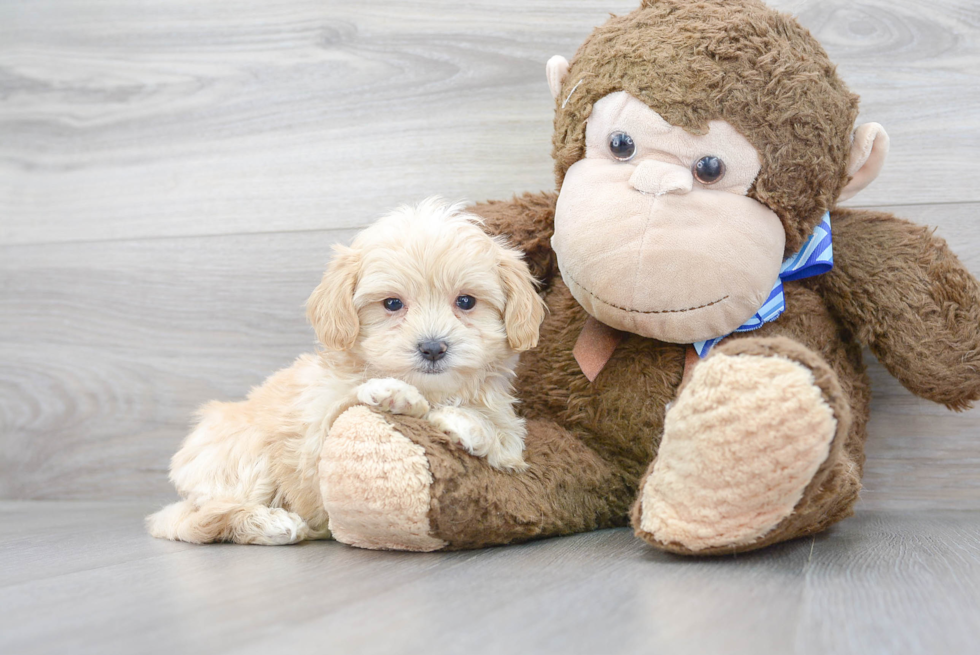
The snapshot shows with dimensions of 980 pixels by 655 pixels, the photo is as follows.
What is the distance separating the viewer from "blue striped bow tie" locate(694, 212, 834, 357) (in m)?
1.22

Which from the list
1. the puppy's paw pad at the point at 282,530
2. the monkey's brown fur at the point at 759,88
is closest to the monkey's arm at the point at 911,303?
the monkey's brown fur at the point at 759,88

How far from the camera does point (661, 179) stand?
1.11 metres

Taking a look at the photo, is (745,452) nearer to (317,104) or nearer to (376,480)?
(376,480)

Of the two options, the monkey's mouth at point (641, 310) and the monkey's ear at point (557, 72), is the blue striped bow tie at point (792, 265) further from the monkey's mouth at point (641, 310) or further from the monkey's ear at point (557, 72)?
the monkey's ear at point (557, 72)

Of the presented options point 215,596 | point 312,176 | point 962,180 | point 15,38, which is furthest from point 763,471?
→ point 15,38

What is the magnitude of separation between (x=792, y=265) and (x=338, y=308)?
706 millimetres

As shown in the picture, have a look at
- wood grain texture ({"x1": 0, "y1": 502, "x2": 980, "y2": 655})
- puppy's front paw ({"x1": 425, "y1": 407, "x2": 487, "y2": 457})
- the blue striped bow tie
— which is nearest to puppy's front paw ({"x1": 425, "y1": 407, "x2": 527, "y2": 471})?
puppy's front paw ({"x1": 425, "y1": 407, "x2": 487, "y2": 457})

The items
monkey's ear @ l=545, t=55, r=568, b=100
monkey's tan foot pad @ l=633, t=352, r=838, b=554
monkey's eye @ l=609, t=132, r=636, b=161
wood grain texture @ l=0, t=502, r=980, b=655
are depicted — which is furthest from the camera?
monkey's ear @ l=545, t=55, r=568, b=100

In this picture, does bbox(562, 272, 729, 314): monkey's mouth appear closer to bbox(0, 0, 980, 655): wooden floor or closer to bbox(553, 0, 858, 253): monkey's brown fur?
bbox(553, 0, 858, 253): monkey's brown fur

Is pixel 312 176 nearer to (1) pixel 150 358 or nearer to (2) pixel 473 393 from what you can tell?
(1) pixel 150 358

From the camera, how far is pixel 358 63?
173 centimetres

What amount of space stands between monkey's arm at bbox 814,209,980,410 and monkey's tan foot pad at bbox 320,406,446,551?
0.76 metres

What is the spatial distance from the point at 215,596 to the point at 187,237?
1124mm

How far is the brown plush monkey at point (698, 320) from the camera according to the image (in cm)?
93
